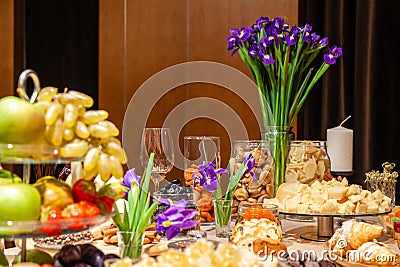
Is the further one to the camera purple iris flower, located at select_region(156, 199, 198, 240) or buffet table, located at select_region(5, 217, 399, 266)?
buffet table, located at select_region(5, 217, 399, 266)

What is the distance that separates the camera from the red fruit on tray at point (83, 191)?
0.91 metres

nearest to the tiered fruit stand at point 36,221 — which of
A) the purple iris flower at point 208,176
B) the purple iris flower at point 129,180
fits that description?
the purple iris flower at point 129,180

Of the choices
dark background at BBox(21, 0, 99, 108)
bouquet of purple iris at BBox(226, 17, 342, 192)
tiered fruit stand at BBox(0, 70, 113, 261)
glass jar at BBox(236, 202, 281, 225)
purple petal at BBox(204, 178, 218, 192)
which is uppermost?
dark background at BBox(21, 0, 99, 108)

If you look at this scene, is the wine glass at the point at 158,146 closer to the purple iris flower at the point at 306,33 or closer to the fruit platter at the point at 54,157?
the purple iris flower at the point at 306,33

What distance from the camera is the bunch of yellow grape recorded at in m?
0.87

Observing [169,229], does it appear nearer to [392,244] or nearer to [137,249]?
[137,249]

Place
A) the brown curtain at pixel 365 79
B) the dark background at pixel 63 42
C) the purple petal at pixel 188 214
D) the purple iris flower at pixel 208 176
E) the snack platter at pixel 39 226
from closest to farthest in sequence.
Answer: 1. the snack platter at pixel 39 226
2. the purple petal at pixel 188 214
3. the purple iris flower at pixel 208 176
4. the brown curtain at pixel 365 79
5. the dark background at pixel 63 42

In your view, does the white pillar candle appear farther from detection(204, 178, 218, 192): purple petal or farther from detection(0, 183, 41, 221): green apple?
detection(0, 183, 41, 221): green apple

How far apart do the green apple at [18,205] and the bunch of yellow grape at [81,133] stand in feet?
0.28

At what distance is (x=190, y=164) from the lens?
182 centimetres

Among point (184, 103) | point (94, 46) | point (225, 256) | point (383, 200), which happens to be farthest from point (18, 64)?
point (225, 256)

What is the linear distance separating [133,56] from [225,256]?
3.62m

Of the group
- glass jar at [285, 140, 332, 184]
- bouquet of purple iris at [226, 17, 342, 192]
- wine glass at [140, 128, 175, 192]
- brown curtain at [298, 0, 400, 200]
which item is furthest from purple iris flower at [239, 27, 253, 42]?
brown curtain at [298, 0, 400, 200]

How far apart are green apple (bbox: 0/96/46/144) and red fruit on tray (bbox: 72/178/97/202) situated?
103 mm
